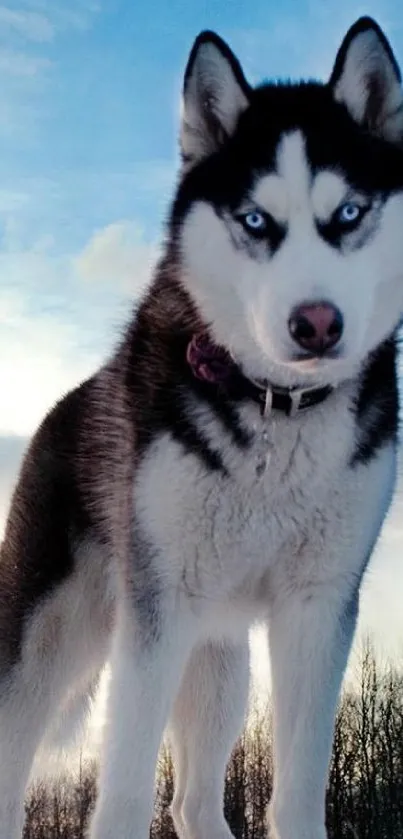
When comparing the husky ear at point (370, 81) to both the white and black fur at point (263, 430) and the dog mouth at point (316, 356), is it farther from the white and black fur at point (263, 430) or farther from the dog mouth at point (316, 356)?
the dog mouth at point (316, 356)

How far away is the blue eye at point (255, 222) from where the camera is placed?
454 cm

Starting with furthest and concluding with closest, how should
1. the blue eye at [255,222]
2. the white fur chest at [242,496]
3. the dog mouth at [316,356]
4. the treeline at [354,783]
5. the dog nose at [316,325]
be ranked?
the treeline at [354,783] < the white fur chest at [242,496] < the blue eye at [255,222] < the dog mouth at [316,356] < the dog nose at [316,325]

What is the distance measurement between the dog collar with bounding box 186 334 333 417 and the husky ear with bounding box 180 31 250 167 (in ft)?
2.93

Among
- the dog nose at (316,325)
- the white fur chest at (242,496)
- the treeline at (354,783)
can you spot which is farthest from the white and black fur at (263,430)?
the treeline at (354,783)

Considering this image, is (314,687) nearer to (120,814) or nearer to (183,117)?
(120,814)

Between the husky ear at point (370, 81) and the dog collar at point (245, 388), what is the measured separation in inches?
47.0

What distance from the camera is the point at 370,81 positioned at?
16.3ft

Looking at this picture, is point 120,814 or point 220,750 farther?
point 220,750

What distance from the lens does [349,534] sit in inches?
199

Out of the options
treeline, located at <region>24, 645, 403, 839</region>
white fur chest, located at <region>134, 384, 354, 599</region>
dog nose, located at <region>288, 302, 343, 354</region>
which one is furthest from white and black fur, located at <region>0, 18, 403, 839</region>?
treeline, located at <region>24, 645, 403, 839</region>

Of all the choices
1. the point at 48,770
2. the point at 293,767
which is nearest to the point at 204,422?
the point at 293,767

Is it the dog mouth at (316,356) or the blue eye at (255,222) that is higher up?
the blue eye at (255,222)

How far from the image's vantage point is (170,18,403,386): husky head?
14.2ft

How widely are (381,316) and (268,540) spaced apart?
1103 mm
